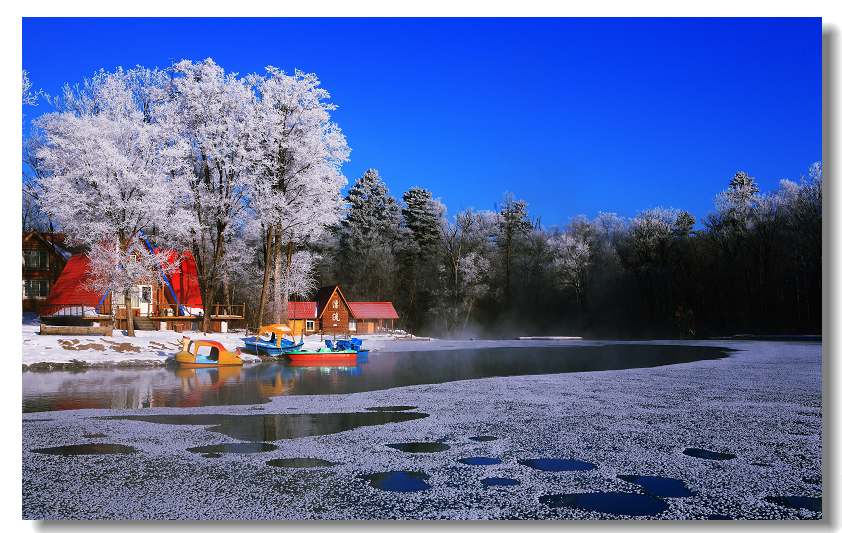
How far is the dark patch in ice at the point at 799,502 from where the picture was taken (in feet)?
22.3

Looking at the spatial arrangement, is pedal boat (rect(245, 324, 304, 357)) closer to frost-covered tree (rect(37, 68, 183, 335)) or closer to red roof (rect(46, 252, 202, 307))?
frost-covered tree (rect(37, 68, 183, 335))

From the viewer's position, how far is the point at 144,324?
3916cm

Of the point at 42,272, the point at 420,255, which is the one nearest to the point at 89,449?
the point at 42,272

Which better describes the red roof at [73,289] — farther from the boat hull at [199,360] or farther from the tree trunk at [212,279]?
the boat hull at [199,360]

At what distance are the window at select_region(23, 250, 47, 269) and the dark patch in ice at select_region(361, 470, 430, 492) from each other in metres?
41.4

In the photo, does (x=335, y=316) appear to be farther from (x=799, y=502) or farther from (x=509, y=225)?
(x=799, y=502)

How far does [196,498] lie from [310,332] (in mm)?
46584

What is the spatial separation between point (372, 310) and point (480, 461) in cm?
5099

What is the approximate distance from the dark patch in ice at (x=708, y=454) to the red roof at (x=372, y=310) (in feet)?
163

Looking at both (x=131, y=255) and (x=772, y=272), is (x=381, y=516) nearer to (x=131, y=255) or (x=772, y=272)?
(x=772, y=272)

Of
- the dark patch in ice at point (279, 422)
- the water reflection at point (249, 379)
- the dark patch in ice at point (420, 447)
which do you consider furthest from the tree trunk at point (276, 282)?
the dark patch in ice at point (420, 447)

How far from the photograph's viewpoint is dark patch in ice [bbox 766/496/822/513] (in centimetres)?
681

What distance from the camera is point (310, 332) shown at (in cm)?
5294

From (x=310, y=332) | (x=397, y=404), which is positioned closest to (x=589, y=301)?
(x=310, y=332)
